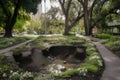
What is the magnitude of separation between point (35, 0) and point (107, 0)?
54.0 ft

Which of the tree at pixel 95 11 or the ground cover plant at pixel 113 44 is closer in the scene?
the ground cover plant at pixel 113 44

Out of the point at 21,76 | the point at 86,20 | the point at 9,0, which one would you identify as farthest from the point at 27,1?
the point at 21,76

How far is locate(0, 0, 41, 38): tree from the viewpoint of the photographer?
126ft

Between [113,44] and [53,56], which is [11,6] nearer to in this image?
[53,56]

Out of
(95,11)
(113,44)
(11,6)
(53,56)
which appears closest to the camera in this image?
(113,44)

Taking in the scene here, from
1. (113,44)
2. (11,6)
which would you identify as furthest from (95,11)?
(113,44)

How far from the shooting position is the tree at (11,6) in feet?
126

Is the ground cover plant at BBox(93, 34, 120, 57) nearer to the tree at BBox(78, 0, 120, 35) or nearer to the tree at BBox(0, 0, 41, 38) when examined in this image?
the tree at BBox(0, 0, 41, 38)

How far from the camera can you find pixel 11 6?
44.3 meters

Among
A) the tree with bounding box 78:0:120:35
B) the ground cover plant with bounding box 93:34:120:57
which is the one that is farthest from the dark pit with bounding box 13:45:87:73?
the tree with bounding box 78:0:120:35

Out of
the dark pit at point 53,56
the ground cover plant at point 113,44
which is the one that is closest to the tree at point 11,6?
the ground cover plant at point 113,44

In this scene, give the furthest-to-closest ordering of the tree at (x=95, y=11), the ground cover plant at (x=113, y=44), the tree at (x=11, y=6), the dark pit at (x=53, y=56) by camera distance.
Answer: the tree at (x=95, y=11), the tree at (x=11, y=6), the ground cover plant at (x=113, y=44), the dark pit at (x=53, y=56)

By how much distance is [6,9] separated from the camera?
4191 centimetres

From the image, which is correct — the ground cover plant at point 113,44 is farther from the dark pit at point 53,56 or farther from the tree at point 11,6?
the tree at point 11,6
